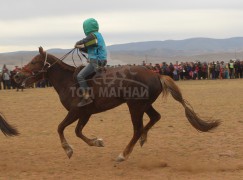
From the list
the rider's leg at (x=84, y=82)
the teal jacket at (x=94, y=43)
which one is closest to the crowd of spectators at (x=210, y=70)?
the teal jacket at (x=94, y=43)

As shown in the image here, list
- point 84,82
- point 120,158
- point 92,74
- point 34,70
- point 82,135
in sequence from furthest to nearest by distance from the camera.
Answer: point 34,70
point 82,135
point 92,74
point 84,82
point 120,158

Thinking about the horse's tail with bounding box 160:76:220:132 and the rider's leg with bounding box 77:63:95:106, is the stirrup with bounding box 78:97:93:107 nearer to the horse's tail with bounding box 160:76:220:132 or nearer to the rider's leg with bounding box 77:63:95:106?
the rider's leg with bounding box 77:63:95:106

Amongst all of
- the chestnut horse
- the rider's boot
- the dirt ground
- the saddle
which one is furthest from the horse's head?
the dirt ground

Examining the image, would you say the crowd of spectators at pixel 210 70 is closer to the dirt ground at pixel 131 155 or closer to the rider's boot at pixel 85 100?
the dirt ground at pixel 131 155

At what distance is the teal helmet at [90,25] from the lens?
353 inches

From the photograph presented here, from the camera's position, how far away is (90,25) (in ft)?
29.4

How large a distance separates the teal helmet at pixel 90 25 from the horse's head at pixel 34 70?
94 cm

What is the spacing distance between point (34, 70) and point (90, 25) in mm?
1382

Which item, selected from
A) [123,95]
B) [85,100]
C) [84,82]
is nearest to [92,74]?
[84,82]

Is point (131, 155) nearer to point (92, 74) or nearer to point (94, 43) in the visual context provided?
point (92, 74)

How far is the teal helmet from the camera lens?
8.97m

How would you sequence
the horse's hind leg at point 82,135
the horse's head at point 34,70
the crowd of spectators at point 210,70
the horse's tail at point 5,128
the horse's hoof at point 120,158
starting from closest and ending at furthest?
the horse's hoof at point 120,158 → the horse's hind leg at point 82,135 → the horse's head at point 34,70 → the horse's tail at point 5,128 → the crowd of spectators at point 210,70

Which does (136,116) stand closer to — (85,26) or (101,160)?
(101,160)

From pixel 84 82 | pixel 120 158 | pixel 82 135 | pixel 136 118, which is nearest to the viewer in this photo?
pixel 120 158
